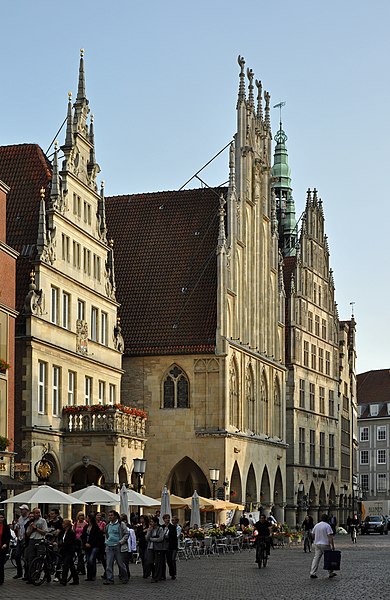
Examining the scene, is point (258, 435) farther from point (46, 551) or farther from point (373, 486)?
point (373, 486)

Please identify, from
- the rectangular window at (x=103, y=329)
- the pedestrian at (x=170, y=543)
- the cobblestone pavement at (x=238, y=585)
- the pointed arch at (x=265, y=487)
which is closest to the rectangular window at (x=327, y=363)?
the pointed arch at (x=265, y=487)

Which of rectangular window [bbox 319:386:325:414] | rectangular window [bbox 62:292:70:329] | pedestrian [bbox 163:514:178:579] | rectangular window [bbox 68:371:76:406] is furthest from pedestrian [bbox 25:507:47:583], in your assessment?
rectangular window [bbox 319:386:325:414]

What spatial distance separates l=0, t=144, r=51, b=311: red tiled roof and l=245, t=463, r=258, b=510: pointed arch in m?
21.8

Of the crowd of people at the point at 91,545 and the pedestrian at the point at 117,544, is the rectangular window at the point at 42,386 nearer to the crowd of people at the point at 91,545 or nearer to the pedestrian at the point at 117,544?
the crowd of people at the point at 91,545

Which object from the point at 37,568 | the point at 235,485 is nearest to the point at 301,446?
the point at 235,485

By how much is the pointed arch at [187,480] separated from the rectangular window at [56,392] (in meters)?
14.6

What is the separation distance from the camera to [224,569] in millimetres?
38000

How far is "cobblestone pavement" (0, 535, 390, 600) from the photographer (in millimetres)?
26281

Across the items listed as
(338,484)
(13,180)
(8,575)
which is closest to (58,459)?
(13,180)

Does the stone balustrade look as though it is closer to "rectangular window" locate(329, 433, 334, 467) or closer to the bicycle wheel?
the bicycle wheel

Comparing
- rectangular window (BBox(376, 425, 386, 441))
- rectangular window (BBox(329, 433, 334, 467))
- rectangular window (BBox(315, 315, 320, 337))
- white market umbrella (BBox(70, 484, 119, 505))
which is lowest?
white market umbrella (BBox(70, 484, 119, 505))

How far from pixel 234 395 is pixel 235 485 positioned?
4.65 m

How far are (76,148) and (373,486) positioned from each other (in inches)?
3554

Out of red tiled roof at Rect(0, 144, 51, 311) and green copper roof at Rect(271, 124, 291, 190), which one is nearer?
red tiled roof at Rect(0, 144, 51, 311)
